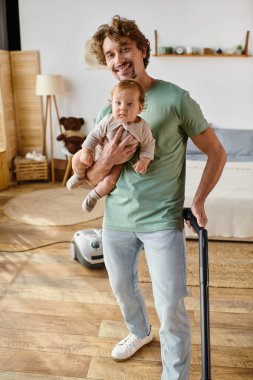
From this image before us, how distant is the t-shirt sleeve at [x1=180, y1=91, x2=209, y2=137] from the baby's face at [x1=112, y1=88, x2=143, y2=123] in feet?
0.49

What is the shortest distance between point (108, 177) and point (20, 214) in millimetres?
2605

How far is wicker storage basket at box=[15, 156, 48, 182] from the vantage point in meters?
4.83

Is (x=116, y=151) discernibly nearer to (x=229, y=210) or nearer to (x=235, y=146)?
(x=229, y=210)

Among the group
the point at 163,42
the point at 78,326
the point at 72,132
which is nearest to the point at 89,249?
the point at 78,326

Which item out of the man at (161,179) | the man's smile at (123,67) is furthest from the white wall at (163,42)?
the man's smile at (123,67)

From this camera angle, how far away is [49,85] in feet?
15.2

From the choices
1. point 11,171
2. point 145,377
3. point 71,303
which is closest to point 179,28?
point 11,171

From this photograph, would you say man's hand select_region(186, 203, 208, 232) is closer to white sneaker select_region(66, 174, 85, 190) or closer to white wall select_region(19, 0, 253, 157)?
white sneaker select_region(66, 174, 85, 190)

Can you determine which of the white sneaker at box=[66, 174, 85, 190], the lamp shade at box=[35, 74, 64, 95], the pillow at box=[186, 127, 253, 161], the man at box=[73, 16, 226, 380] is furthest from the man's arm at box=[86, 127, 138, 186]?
the lamp shade at box=[35, 74, 64, 95]

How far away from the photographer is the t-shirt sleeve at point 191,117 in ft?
4.26

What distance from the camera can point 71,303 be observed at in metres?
2.33

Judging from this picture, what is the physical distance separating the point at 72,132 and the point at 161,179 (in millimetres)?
3633

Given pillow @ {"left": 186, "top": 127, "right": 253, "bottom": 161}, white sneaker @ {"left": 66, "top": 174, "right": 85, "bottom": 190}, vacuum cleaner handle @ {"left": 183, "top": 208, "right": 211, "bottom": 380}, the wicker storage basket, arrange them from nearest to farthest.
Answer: vacuum cleaner handle @ {"left": 183, "top": 208, "right": 211, "bottom": 380}
white sneaker @ {"left": 66, "top": 174, "right": 85, "bottom": 190}
pillow @ {"left": 186, "top": 127, "right": 253, "bottom": 161}
the wicker storage basket

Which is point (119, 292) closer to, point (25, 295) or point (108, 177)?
point (108, 177)
